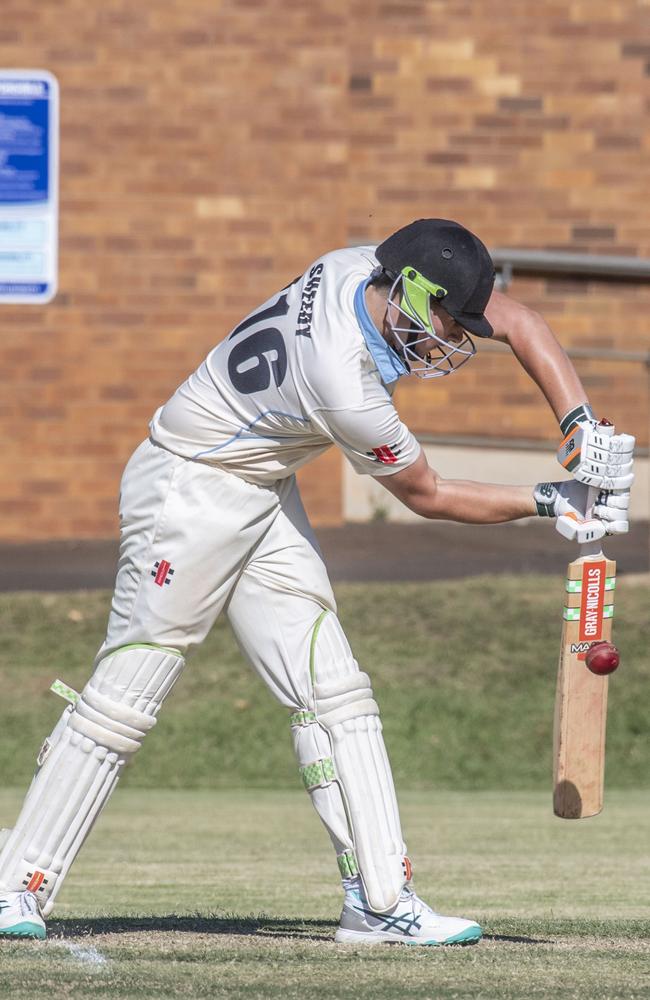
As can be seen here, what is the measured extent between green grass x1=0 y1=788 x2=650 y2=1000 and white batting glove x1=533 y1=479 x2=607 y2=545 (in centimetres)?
104

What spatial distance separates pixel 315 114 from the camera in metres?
12.9

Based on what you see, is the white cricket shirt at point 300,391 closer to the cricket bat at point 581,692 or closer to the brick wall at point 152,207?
the cricket bat at point 581,692

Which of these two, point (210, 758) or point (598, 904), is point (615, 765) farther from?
point (598, 904)

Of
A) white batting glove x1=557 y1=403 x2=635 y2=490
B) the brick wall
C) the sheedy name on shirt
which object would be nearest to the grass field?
white batting glove x1=557 y1=403 x2=635 y2=490

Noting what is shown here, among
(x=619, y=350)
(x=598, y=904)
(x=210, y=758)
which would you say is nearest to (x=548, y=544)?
(x=619, y=350)

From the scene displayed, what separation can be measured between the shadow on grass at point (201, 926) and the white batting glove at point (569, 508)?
1.26 m

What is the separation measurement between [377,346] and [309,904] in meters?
2.21

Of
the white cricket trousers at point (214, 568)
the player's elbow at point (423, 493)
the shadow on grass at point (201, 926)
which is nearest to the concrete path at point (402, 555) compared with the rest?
the shadow on grass at point (201, 926)

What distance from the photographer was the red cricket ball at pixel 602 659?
4688 mm

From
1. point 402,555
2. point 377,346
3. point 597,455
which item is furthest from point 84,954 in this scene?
point 402,555

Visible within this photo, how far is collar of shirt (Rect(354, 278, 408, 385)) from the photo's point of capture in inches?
175

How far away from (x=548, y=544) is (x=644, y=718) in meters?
2.78

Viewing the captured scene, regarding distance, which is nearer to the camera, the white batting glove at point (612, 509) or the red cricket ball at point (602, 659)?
the white batting glove at point (612, 509)

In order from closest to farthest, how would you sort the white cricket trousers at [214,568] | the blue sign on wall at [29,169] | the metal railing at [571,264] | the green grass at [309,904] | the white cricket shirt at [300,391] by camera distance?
the green grass at [309,904]
the white cricket shirt at [300,391]
the white cricket trousers at [214,568]
the blue sign on wall at [29,169]
the metal railing at [571,264]
